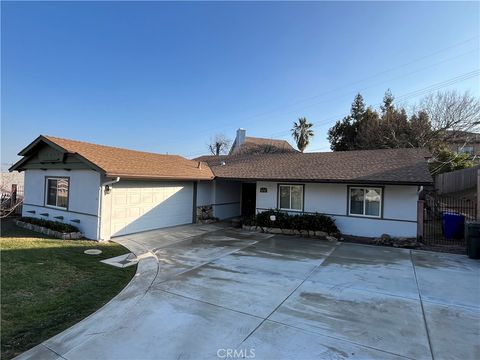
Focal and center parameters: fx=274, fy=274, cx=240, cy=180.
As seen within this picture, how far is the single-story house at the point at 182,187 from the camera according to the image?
10.5 meters

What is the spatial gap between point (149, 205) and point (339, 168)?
8.94 metres

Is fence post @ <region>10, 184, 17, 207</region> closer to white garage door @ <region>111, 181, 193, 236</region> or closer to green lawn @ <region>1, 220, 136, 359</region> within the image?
green lawn @ <region>1, 220, 136, 359</region>

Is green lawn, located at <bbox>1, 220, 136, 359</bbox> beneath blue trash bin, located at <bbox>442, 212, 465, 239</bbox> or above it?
beneath

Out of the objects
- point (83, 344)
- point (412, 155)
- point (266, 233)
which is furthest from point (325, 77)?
point (83, 344)

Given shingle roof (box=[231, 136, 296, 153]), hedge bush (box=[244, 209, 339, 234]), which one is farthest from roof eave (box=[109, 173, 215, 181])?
shingle roof (box=[231, 136, 296, 153])

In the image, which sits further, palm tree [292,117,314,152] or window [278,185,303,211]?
palm tree [292,117,314,152]

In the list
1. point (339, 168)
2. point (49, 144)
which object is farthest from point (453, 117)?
point (49, 144)

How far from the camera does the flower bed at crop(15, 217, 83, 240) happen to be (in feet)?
33.8

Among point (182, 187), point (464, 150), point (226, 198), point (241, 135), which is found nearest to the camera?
point (182, 187)

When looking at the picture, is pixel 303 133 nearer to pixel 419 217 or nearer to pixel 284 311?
pixel 419 217

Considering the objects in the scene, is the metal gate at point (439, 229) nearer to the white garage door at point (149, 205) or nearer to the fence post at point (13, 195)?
the white garage door at point (149, 205)

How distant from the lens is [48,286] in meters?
5.62

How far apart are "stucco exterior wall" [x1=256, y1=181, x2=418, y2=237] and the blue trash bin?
6.20ft

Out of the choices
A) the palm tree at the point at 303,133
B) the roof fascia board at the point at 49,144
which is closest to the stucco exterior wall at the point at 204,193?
the roof fascia board at the point at 49,144
